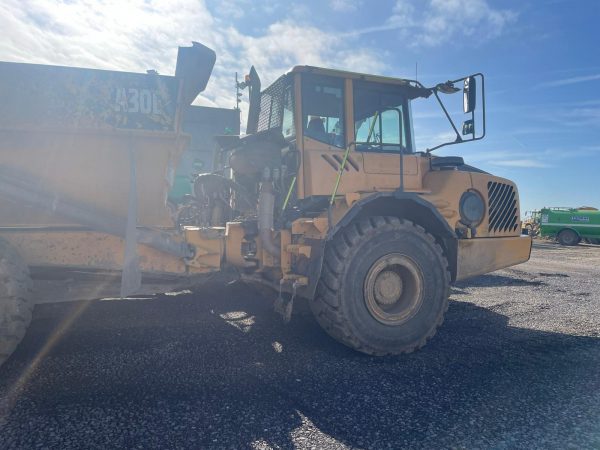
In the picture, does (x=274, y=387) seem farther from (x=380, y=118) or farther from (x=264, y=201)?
(x=380, y=118)

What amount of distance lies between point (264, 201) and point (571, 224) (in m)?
23.5

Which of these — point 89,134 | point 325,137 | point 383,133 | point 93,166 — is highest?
point 383,133

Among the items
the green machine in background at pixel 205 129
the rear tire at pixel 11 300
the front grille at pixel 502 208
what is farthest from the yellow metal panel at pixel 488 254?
the green machine in background at pixel 205 129

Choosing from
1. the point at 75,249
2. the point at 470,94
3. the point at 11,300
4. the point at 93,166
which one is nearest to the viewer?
the point at 11,300

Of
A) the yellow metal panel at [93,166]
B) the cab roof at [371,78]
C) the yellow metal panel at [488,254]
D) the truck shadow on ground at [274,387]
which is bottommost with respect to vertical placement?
the truck shadow on ground at [274,387]

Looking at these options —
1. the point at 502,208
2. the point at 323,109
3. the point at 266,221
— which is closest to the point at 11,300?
the point at 266,221

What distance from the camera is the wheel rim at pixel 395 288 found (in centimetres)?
388

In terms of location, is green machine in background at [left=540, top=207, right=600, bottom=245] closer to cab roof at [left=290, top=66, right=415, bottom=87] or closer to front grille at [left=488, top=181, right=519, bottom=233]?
front grille at [left=488, top=181, right=519, bottom=233]

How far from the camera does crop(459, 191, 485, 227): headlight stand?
479 centimetres

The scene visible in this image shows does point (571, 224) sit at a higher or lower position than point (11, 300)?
higher

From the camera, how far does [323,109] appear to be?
4242 mm

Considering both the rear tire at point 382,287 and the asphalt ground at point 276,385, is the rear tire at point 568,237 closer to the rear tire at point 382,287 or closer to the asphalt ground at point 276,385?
the asphalt ground at point 276,385

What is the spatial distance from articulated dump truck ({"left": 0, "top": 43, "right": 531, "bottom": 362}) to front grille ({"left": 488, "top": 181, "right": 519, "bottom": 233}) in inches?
5.6

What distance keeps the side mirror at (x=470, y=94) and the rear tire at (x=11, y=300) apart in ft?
14.2
